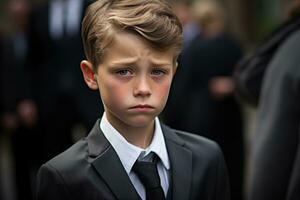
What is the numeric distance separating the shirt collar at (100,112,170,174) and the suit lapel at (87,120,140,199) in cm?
2

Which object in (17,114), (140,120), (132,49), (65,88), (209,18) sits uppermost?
(132,49)

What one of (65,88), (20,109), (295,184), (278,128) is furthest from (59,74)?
(295,184)

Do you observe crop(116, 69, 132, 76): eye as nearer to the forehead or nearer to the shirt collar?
the forehead

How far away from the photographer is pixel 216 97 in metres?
8.17

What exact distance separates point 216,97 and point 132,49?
5376 mm

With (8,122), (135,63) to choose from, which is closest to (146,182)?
(135,63)

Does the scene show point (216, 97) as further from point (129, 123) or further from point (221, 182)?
point (129, 123)

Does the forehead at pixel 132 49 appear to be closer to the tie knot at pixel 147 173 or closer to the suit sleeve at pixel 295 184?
the tie knot at pixel 147 173

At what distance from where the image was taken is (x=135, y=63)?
2.84 meters

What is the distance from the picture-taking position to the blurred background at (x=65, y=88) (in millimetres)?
7266

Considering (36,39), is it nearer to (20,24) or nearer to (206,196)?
(20,24)

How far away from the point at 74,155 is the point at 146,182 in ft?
0.78

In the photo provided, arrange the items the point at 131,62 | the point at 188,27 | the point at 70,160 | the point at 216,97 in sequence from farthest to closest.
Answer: the point at 188,27 < the point at 216,97 < the point at 70,160 < the point at 131,62

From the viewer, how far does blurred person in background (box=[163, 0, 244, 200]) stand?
8078mm
